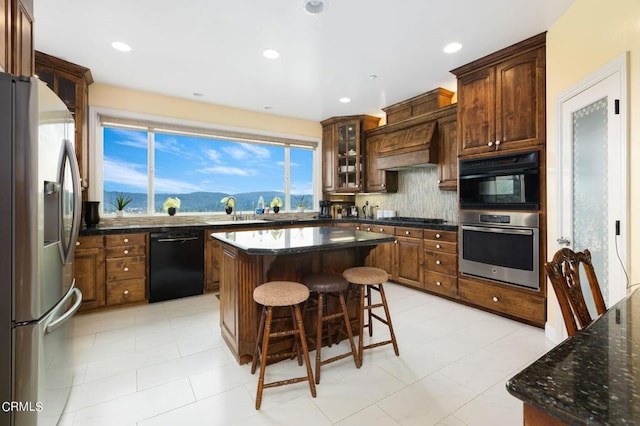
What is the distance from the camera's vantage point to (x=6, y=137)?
131 cm

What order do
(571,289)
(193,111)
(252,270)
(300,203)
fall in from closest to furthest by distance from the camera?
1. (571,289)
2. (252,270)
3. (193,111)
4. (300,203)

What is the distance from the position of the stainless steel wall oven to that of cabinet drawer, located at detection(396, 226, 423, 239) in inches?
23.6

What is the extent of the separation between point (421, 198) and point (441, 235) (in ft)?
3.70

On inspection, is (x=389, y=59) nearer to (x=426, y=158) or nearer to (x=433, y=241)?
(x=426, y=158)

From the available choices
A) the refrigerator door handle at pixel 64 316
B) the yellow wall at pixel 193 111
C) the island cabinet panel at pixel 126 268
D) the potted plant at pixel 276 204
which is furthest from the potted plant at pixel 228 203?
the refrigerator door handle at pixel 64 316

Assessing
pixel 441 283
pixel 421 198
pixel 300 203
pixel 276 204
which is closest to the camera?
pixel 441 283

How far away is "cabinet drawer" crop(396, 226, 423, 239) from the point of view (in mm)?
4059

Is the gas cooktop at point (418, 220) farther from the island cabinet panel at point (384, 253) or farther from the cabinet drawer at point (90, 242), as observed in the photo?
the cabinet drawer at point (90, 242)

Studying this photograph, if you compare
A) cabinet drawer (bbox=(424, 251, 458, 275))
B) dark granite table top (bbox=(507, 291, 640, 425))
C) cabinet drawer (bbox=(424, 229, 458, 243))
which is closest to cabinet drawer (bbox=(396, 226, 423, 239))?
cabinet drawer (bbox=(424, 229, 458, 243))

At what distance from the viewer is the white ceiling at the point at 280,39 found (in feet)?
7.85

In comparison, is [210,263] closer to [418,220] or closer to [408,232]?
[408,232]

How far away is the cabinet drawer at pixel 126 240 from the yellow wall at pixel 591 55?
14.3 feet

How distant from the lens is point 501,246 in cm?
313

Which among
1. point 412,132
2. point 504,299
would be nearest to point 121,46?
point 412,132
